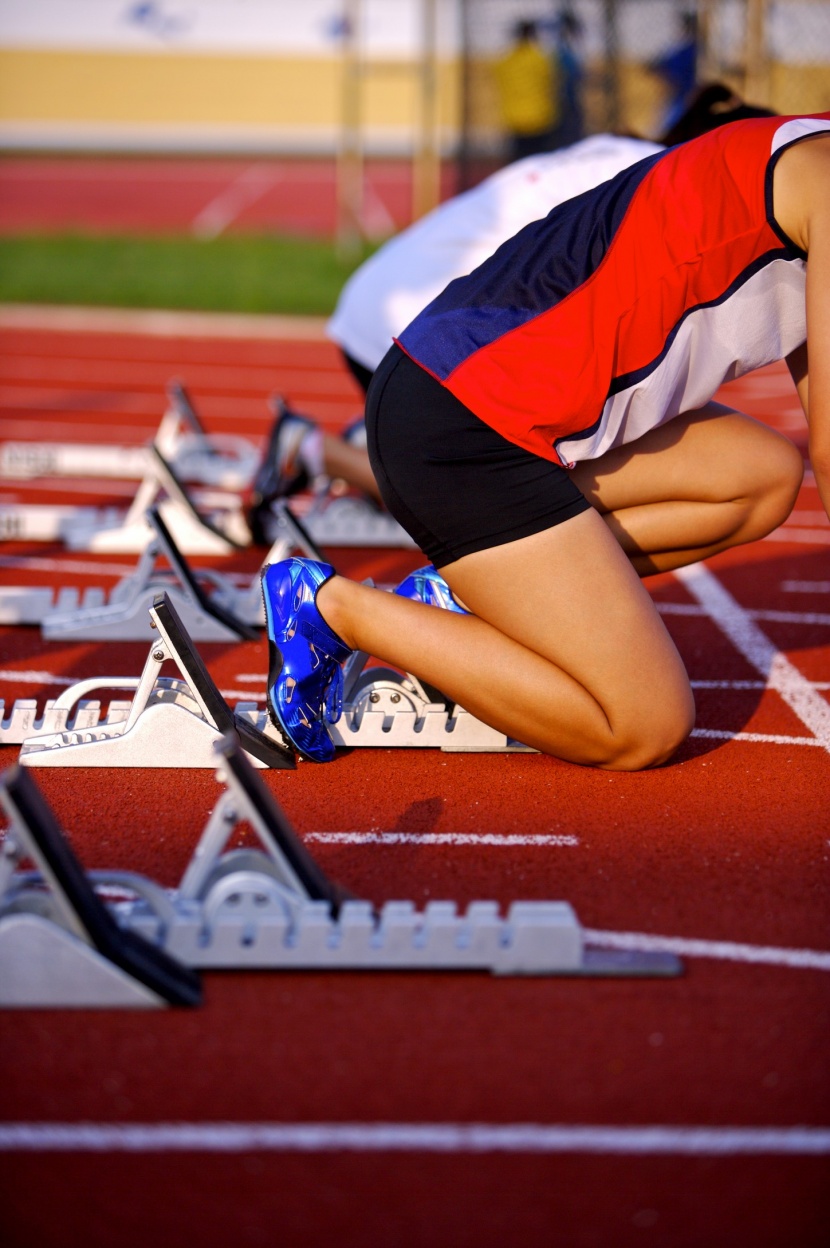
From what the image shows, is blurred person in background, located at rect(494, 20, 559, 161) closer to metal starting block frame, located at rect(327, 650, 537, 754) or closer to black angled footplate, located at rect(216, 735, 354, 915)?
metal starting block frame, located at rect(327, 650, 537, 754)

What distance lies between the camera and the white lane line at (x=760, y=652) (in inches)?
134

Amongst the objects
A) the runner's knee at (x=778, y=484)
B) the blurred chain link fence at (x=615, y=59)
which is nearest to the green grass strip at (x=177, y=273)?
the blurred chain link fence at (x=615, y=59)

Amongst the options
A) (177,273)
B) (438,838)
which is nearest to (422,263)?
(438,838)

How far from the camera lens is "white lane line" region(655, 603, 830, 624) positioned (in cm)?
419

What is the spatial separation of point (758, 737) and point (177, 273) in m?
10.3

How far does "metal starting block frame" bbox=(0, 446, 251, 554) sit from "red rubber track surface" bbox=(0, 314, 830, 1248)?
5.85 feet

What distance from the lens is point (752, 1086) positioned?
77.5 inches

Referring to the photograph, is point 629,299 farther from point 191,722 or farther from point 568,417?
point 191,722

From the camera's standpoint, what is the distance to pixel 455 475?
2.65m

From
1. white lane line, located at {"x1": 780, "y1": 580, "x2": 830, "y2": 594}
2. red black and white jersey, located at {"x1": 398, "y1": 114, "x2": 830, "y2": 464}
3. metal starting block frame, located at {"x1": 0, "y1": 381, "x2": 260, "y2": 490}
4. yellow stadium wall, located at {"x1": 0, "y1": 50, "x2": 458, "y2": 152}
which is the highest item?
red black and white jersey, located at {"x1": 398, "y1": 114, "x2": 830, "y2": 464}

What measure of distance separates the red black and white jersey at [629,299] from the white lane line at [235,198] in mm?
13620

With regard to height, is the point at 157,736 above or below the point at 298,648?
below

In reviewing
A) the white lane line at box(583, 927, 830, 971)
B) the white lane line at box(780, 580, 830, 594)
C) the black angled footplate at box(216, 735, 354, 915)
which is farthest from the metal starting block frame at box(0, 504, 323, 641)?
the white lane line at box(780, 580, 830, 594)

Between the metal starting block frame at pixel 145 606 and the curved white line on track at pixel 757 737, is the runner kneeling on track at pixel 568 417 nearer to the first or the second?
the curved white line on track at pixel 757 737
